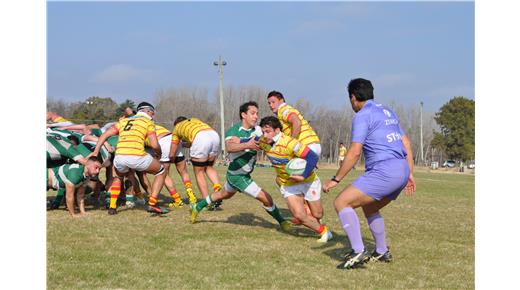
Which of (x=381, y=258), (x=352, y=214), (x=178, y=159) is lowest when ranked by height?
(x=381, y=258)

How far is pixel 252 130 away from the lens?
8.90 metres

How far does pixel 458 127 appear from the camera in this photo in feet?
216

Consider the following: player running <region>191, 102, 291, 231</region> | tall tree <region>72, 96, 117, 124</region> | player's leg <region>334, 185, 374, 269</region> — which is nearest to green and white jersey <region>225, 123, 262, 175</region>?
player running <region>191, 102, 291, 231</region>

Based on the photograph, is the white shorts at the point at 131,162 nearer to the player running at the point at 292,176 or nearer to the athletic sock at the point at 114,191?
the athletic sock at the point at 114,191

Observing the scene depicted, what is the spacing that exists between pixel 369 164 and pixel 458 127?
210 feet

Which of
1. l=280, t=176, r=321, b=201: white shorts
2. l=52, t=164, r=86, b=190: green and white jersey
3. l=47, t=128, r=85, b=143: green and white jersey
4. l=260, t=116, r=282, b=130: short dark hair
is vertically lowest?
l=280, t=176, r=321, b=201: white shorts

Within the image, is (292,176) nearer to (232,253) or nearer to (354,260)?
(232,253)

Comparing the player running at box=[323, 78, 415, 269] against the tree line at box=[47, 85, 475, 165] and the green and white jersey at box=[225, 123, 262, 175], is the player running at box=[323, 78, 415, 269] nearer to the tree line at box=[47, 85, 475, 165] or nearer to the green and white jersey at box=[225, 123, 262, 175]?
the green and white jersey at box=[225, 123, 262, 175]

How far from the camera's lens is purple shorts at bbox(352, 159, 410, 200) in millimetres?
5906

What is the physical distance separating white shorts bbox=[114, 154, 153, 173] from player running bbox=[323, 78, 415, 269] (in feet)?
14.1

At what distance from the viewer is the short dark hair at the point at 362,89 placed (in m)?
6.15

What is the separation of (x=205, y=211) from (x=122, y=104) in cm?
5729

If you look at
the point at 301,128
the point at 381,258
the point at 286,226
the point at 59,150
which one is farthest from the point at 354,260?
the point at 59,150
